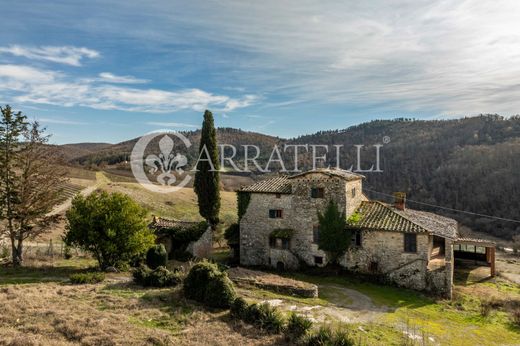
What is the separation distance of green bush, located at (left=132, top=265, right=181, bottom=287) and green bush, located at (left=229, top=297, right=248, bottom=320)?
5.17 meters

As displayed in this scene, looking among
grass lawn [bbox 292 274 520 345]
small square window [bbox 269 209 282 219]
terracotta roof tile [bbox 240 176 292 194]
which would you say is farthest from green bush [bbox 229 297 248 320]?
terracotta roof tile [bbox 240 176 292 194]

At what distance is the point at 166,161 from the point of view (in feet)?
281

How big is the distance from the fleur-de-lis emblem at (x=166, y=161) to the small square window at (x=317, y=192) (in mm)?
51412

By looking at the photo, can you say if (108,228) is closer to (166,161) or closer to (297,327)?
(297,327)

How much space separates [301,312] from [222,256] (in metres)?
17.1

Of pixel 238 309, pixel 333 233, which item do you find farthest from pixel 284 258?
pixel 238 309

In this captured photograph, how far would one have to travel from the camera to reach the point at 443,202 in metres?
91.4

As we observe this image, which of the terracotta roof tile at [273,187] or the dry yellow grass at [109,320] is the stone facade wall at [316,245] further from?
the dry yellow grass at [109,320]

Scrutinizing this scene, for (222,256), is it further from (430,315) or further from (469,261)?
(469,261)

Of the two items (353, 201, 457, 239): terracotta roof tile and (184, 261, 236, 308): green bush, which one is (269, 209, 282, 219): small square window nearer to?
(353, 201, 457, 239): terracotta roof tile

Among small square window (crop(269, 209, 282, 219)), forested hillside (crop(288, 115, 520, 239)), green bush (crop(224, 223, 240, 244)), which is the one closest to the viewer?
small square window (crop(269, 209, 282, 219))

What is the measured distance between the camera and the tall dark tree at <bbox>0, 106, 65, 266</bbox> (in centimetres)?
2530

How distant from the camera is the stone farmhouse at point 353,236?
85.5ft

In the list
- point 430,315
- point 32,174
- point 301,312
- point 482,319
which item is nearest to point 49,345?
point 301,312
